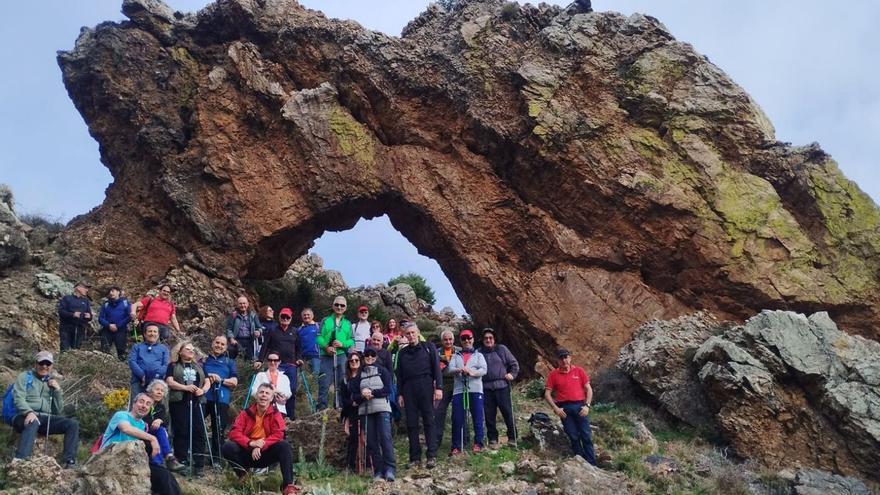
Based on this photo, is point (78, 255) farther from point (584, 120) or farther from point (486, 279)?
point (584, 120)

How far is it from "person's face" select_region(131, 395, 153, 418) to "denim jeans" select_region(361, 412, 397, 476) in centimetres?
278

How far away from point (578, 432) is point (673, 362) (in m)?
4.40

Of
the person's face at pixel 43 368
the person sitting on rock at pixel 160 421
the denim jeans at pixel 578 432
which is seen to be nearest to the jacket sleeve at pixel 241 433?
the person sitting on rock at pixel 160 421

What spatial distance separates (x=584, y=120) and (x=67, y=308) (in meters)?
11.2

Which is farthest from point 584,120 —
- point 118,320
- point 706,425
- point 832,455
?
point 118,320

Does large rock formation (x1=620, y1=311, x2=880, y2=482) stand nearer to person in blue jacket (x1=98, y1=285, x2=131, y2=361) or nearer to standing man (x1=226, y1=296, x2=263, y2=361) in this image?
standing man (x1=226, y1=296, x2=263, y2=361)

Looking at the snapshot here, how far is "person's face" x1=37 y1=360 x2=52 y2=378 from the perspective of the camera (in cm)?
947

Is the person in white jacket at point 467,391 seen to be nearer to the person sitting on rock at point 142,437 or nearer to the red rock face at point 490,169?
the person sitting on rock at point 142,437

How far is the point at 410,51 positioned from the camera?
1786cm

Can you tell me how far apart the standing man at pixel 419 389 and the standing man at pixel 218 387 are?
2334 mm

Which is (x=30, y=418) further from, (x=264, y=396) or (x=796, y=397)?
(x=796, y=397)

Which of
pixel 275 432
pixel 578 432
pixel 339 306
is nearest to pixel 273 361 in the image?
pixel 275 432

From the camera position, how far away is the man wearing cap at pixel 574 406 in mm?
10789

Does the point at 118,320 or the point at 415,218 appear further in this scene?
the point at 415,218
